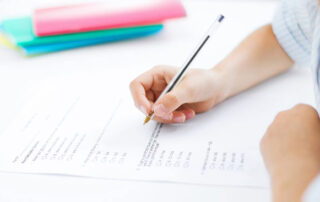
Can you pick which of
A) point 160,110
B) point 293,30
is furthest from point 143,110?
point 293,30

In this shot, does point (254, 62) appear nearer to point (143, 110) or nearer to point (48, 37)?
point (143, 110)

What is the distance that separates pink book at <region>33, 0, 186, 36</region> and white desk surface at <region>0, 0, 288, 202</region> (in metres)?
0.04

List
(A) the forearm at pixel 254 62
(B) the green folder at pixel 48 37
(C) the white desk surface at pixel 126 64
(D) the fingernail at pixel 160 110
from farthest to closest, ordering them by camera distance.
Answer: (B) the green folder at pixel 48 37
(A) the forearm at pixel 254 62
(D) the fingernail at pixel 160 110
(C) the white desk surface at pixel 126 64

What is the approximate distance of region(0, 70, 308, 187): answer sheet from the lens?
618mm

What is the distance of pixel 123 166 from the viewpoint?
0.63 m

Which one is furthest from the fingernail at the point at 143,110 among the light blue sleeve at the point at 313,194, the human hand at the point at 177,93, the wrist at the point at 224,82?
the light blue sleeve at the point at 313,194

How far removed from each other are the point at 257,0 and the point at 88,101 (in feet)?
2.09

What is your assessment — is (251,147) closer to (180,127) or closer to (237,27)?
(180,127)

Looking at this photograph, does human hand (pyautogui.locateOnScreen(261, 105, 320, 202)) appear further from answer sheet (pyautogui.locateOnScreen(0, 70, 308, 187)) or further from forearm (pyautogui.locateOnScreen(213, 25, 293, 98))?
forearm (pyautogui.locateOnScreen(213, 25, 293, 98))

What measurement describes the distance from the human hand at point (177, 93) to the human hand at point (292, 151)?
0.13 m

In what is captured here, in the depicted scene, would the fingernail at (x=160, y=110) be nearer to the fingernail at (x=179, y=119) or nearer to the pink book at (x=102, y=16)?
the fingernail at (x=179, y=119)

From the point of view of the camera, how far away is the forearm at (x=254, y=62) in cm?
82

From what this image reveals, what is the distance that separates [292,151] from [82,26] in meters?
0.60

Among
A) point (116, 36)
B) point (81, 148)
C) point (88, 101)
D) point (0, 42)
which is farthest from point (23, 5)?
point (81, 148)
